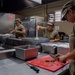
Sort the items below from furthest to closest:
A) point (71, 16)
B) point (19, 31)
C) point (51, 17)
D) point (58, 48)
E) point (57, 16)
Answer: point (51, 17)
point (57, 16)
point (19, 31)
point (58, 48)
point (71, 16)

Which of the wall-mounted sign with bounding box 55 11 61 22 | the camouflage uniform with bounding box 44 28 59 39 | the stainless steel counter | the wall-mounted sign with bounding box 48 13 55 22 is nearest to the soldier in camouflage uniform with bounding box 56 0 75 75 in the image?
the stainless steel counter

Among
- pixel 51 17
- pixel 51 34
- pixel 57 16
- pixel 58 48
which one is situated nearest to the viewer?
pixel 58 48

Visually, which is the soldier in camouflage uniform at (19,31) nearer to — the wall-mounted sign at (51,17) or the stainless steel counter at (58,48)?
the stainless steel counter at (58,48)

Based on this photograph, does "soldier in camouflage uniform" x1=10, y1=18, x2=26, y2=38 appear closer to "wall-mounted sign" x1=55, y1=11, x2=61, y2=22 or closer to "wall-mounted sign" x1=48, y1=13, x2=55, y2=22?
"wall-mounted sign" x1=55, y1=11, x2=61, y2=22

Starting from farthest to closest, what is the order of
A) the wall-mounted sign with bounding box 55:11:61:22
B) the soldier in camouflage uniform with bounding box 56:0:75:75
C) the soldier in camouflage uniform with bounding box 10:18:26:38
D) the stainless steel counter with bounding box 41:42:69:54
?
the wall-mounted sign with bounding box 55:11:61:22 < the soldier in camouflage uniform with bounding box 10:18:26:38 < the stainless steel counter with bounding box 41:42:69:54 < the soldier in camouflage uniform with bounding box 56:0:75:75

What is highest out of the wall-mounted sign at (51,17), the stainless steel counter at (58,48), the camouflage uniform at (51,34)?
the wall-mounted sign at (51,17)

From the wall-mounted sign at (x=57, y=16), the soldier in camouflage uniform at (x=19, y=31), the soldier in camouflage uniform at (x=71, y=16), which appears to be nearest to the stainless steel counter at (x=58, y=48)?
the soldier in camouflage uniform at (x=71, y=16)

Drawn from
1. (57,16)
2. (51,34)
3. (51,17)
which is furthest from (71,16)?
(51,17)

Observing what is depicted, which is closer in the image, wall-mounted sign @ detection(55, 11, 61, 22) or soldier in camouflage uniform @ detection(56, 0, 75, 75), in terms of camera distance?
soldier in camouflage uniform @ detection(56, 0, 75, 75)

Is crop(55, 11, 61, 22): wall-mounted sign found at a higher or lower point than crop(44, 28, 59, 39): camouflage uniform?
higher

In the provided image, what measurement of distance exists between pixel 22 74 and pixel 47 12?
16.0 ft

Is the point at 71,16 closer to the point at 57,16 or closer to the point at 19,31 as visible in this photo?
the point at 19,31

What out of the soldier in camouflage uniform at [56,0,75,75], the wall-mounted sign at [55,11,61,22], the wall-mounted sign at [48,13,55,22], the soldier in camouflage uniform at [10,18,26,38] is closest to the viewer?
the soldier in camouflage uniform at [56,0,75,75]


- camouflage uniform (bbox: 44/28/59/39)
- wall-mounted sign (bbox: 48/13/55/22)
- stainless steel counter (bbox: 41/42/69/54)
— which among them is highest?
wall-mounted sign (bbox: 48/13/55/22)
